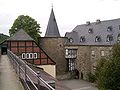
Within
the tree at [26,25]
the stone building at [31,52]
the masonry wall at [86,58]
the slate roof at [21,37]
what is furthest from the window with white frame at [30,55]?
the tree at [26,25]

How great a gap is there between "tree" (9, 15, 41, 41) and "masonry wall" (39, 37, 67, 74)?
457cm

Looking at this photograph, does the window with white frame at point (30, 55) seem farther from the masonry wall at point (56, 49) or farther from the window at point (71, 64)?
the window at point (71, 64)

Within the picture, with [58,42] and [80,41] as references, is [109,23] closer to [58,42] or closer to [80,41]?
[80,41]

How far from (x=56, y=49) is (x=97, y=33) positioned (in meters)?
6.58

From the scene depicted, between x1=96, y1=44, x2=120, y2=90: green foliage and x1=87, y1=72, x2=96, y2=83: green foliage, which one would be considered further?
x1=87, y1=72, x2=96, y2=83: green foliage

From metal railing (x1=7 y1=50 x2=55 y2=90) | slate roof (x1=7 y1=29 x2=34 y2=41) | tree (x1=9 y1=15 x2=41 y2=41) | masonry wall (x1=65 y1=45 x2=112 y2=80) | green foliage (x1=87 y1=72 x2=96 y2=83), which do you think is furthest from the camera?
tree (x1=9 y1=15 x2=41 y2=41)

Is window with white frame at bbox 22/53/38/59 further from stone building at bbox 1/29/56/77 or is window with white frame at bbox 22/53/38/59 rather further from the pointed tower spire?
the pointed tower spire

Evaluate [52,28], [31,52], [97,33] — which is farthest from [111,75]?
[52,28]

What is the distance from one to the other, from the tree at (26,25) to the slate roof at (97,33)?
5.51 meters

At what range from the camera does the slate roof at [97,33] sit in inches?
1389

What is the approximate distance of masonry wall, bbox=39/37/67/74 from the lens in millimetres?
39438

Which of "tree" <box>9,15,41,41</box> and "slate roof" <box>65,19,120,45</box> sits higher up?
"tree" <box>9,15,41,41</box>

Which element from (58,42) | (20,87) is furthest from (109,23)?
(20,87)

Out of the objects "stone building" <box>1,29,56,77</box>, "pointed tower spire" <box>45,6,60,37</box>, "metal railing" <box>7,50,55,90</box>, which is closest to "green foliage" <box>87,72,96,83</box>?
"stone building" <box>1,29,56,77</box>
